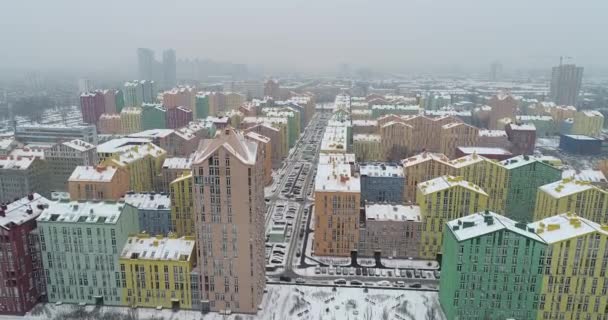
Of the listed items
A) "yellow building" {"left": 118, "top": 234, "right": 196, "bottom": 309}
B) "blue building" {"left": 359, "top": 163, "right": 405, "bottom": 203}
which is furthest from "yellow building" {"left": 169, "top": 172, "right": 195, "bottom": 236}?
"blue building" {"left": 359, "top": 163, "right": 405, "bottom": 203}

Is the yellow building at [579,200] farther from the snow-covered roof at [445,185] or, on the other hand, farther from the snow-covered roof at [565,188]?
the snow-covered roof at [445,185]

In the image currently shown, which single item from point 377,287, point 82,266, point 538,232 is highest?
point 538,232

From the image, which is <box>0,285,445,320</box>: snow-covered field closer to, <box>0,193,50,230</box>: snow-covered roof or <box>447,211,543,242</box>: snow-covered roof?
<box>447,211,543,242</box>: snow-covered roof

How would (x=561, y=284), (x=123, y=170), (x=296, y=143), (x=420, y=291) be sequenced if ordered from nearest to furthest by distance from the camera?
(x=561, y=284) < (x=420, y=291) < (x=123, y=170) < (x=296, y=143)

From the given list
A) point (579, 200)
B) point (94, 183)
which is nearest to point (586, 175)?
point (579, 200)

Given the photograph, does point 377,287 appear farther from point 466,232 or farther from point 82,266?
point 82,266

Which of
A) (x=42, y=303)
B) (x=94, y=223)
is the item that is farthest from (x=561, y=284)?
(x=42, y=303)

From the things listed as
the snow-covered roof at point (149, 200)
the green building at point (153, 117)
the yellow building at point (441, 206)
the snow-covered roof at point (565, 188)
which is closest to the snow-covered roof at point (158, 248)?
the snow-covered roof at point (149, 200)

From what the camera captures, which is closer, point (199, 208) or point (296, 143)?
point (199, 208)
